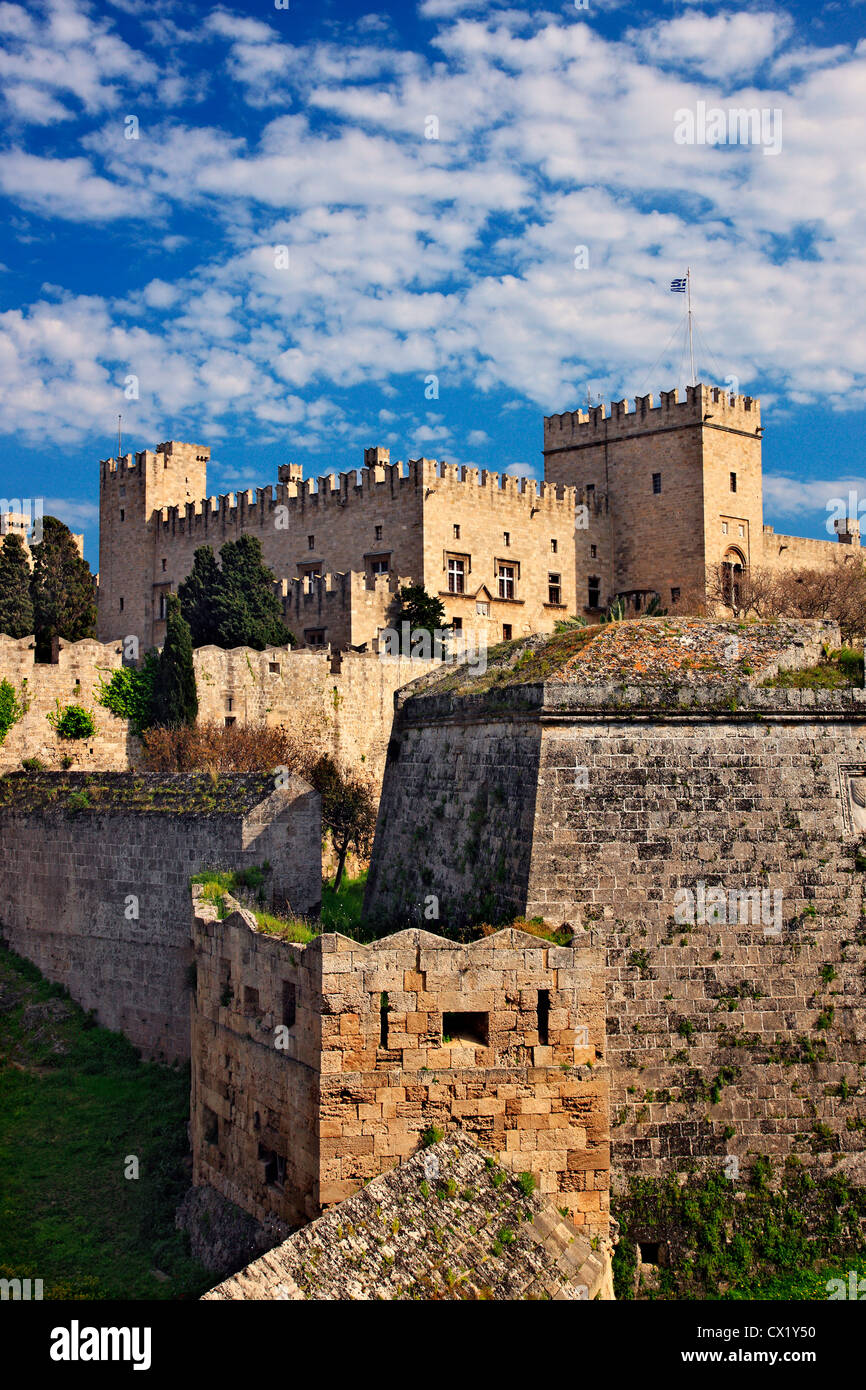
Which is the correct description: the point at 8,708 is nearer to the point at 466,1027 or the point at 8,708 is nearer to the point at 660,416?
the point at 466,1027

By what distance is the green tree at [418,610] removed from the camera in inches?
1432

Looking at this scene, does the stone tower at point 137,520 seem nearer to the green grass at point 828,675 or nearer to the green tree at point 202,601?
the green tree at point 202,601

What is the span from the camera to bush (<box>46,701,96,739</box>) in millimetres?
25844

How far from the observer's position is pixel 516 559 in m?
42.7

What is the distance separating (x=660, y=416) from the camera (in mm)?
43750

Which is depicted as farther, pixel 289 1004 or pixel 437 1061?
pixel 289 1004

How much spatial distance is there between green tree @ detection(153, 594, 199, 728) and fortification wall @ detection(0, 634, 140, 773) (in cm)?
84

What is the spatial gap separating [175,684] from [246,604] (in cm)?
784

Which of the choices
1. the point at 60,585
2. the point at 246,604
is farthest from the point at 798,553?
the point at 60,585

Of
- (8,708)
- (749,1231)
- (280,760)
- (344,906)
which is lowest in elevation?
(749,1231)

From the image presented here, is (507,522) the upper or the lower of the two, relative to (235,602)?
upper

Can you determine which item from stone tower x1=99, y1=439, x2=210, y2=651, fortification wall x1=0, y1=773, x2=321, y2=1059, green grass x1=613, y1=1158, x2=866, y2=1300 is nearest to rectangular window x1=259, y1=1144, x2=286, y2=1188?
green grass x1=613, y1=1158, x2=866, y2=1300

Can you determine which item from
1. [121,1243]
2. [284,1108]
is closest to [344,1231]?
[284,1108]

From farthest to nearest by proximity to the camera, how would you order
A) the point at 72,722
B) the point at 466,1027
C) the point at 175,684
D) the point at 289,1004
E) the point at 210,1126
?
the point at 175,684 → the point at 72,722 → the point at 210,1126 → the point at 289,1004 → the point at 466,1027
